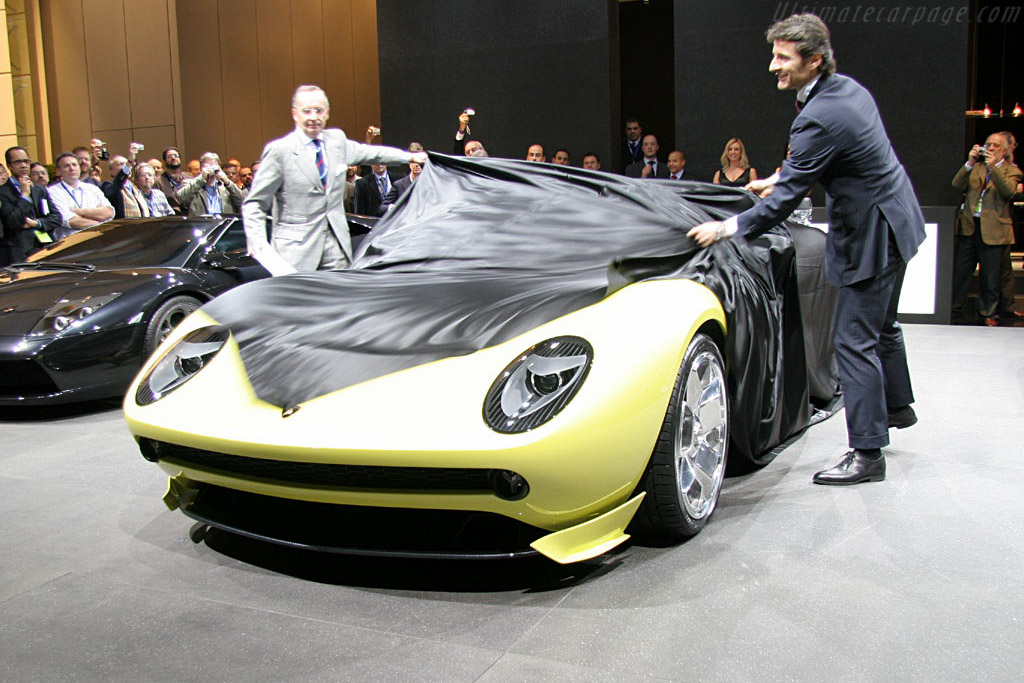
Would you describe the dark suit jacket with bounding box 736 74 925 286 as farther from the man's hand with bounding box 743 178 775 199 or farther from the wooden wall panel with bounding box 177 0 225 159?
the wooden wall panel with bounding box 177 0 225 159

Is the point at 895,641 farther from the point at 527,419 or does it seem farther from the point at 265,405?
the point at 265,405

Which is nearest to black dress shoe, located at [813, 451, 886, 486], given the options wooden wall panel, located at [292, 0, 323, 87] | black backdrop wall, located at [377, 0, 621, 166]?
black backdrop wall, located at [377, 0, 621, 166]

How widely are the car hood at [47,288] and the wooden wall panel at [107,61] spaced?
1111 cm

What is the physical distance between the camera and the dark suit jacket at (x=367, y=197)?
8.92 metres

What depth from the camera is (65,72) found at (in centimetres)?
1542

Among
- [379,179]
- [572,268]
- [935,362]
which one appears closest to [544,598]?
[572,268]

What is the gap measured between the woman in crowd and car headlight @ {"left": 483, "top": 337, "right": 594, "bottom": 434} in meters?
6.24

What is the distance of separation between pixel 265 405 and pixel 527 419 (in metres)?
0.72

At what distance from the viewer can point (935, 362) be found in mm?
5512

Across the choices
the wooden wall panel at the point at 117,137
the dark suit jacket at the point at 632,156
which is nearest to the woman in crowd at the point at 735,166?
the dark suit jacket at the point at 632,156

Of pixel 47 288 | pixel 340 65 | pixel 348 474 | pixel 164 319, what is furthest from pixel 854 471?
pixel 340 65

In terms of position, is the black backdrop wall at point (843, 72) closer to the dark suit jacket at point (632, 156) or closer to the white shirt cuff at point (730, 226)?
the dark suit jacket at point (632, 156)

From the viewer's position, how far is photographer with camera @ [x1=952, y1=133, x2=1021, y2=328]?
741 cm

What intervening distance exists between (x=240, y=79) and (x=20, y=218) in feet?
31.4
